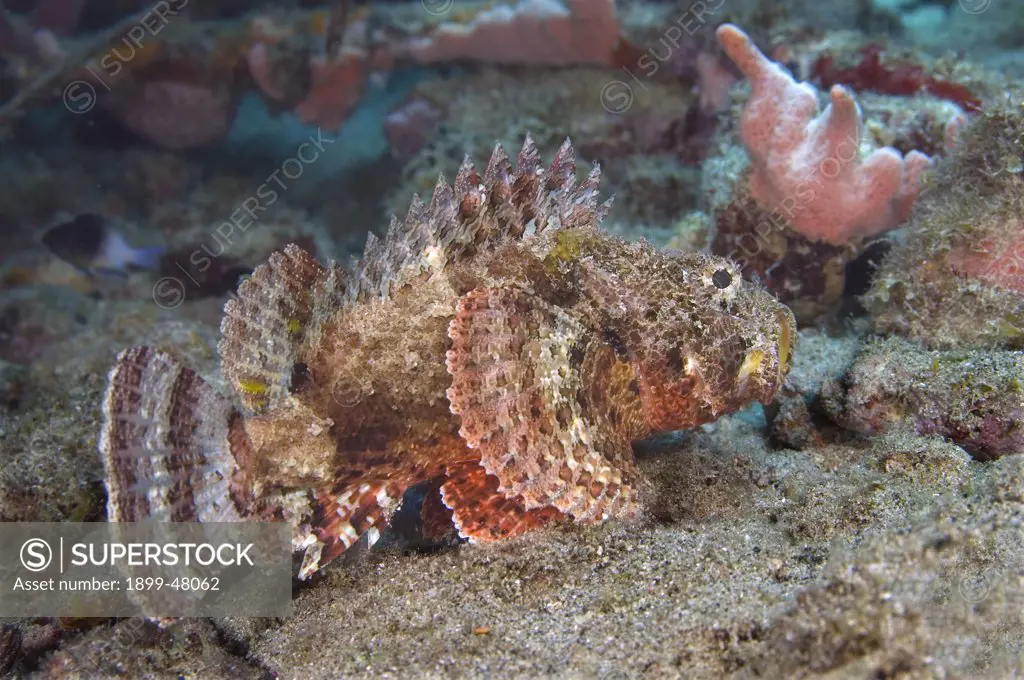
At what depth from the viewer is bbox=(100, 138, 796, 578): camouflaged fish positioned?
3426 millimetres

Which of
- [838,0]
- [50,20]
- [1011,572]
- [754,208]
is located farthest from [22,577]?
[838,0]

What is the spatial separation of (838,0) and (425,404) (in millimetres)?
15774

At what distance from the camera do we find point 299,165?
13477 millimetres

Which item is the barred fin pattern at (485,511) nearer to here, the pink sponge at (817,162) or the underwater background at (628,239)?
the underwater background at (628,239)

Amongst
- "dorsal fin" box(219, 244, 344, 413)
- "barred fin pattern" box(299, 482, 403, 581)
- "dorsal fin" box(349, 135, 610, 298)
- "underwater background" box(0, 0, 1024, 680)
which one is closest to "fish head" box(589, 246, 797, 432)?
"underwater background" box(0, 0, 1024, 680)

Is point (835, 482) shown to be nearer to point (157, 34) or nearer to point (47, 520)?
point (47, 520)

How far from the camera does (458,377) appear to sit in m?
3.43

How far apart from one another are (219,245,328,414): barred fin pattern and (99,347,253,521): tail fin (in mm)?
219

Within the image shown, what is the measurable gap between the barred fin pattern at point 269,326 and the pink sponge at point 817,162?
4191 millimetres

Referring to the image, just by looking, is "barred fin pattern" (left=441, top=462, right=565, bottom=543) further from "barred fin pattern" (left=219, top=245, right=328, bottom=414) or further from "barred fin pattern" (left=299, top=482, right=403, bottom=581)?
"barred fin pattern" (left=219, top=245, right=328, bottom=414)

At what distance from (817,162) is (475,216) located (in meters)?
3.51

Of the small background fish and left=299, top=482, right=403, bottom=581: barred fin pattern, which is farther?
the small background fish

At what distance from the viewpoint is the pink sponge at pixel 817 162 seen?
535 centimetres

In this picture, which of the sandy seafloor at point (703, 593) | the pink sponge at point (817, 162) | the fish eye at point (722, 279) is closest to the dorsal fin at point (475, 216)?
the fish eye at point (722, 279)
